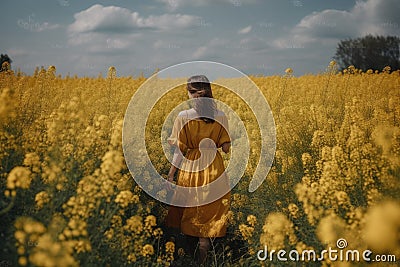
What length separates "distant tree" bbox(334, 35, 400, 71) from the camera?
764 inches

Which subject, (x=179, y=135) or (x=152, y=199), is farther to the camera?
(x=152, y=199)

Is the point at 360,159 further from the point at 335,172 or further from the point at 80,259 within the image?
the point at 80,259

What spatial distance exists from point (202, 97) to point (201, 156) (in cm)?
56

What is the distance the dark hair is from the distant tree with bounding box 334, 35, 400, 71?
645 inches

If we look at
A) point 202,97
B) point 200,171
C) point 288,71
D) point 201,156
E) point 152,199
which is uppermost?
point 288,71

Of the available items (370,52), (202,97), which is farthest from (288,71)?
(370,52)

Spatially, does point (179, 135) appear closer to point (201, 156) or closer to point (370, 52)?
point (201, 156)

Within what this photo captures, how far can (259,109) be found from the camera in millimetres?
7387

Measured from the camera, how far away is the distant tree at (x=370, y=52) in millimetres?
19406

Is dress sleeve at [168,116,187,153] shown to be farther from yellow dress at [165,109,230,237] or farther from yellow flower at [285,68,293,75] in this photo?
yellow flower at [285,68,293,75]

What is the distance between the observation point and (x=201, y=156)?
13.0 feet

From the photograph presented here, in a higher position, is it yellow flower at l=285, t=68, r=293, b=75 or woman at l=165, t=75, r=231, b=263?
yellow flower at l=285, t=68, r=293, b=75

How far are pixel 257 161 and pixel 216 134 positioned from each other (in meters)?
0.96

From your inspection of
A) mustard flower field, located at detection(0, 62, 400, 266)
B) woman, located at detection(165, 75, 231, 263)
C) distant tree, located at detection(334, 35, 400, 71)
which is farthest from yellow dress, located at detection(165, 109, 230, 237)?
distant tree, located at detection(334, 35, 400, 71)
